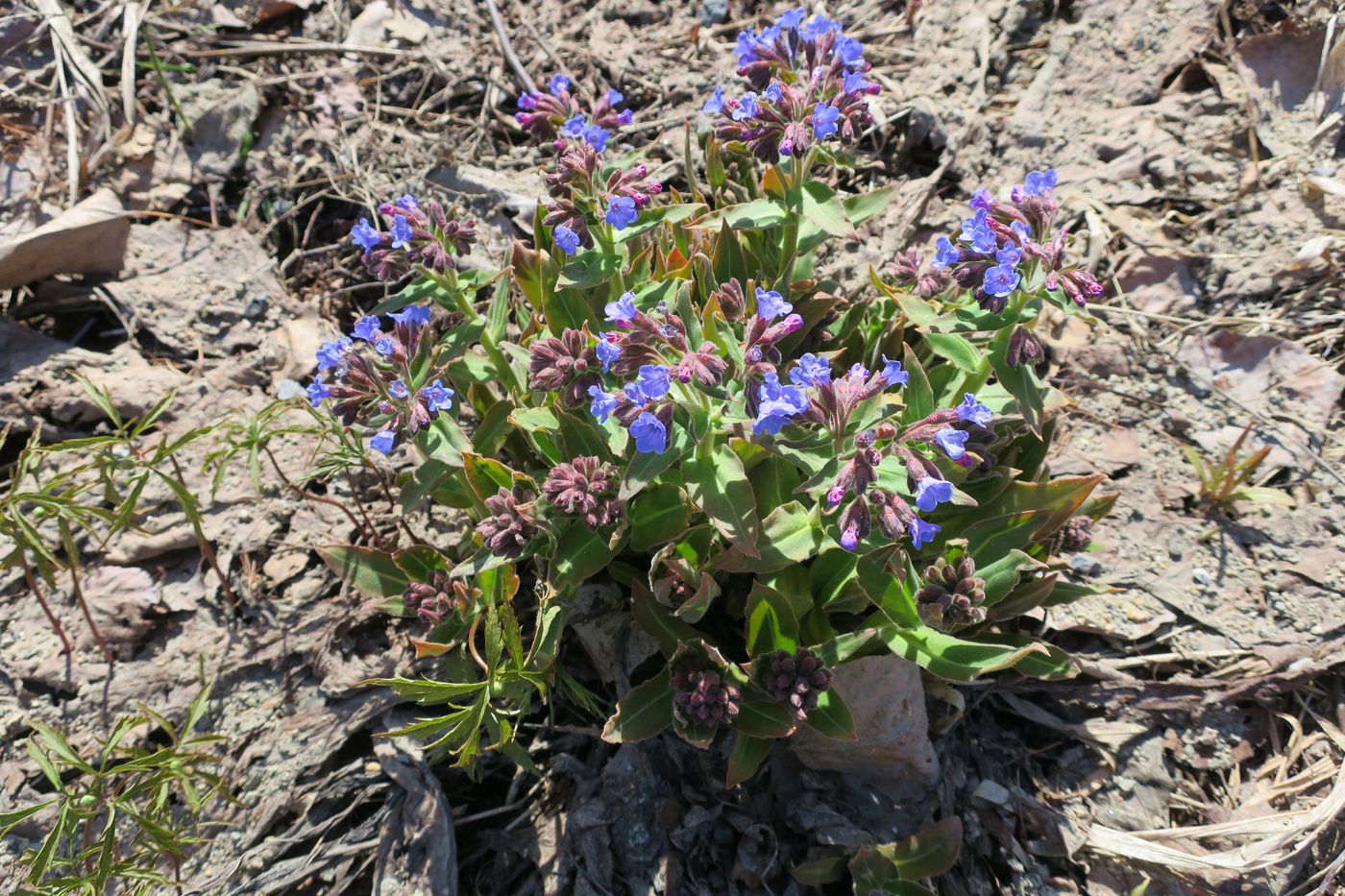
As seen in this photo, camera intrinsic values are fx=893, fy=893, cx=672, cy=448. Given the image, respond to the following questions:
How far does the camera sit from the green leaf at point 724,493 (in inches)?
131

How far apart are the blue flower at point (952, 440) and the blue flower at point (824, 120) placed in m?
1.31

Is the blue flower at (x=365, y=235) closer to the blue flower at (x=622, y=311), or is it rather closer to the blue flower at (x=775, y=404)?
the blue flower at (x=622, y=311)

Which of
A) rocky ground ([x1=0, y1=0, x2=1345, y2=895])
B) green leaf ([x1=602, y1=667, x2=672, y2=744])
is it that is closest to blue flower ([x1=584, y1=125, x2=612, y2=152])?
rocky ground ([x1=0, y1=0, x2=1345, y2=895])

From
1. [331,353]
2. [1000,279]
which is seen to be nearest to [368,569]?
[331,353]

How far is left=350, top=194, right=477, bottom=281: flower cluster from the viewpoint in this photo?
3.80 metres

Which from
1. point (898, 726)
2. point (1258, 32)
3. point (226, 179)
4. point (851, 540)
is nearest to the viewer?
point (851, 540)

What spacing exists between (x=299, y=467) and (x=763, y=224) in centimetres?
288

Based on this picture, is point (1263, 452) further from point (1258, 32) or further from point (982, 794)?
point (1258, 32)

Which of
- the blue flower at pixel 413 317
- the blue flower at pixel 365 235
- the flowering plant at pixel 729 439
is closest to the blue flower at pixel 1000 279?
the flowering plant at pixel 729 439

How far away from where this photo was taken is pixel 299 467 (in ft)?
16.3

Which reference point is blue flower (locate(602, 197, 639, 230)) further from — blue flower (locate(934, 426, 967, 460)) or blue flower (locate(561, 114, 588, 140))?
blue flower (locate(934, 426, 967, 460))

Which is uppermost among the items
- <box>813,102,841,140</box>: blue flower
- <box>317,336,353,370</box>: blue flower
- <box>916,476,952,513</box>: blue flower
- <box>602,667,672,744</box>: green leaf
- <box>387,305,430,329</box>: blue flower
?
<box>813,102,841,140</box>: blue flower

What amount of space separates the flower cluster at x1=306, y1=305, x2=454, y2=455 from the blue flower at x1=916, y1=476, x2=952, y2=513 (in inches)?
73.9

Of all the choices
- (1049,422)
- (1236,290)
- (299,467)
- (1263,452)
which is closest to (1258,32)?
(1236,290)
